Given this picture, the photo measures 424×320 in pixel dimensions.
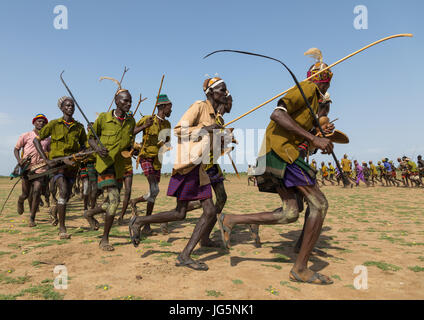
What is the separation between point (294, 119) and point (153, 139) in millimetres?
3284

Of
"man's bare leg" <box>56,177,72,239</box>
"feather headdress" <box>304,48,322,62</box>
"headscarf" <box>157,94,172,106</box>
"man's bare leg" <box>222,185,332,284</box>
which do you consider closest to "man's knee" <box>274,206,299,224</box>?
"man's bare leg" <box>222,185,332,284</box>

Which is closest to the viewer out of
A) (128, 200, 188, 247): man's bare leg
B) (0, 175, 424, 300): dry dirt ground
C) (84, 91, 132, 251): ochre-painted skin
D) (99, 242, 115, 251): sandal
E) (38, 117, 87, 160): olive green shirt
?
(0, 175, 424, 300): dry dirt ground

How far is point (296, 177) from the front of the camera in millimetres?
3438

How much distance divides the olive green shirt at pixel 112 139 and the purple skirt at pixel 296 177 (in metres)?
2.90

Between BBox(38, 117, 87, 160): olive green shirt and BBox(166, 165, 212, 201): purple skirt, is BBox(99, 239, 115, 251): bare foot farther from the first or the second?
BBox(38, 117, 87, 160): olive green shirt

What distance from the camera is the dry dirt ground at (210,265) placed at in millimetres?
3066

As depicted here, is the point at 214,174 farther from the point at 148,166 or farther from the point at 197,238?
the point at 148,166

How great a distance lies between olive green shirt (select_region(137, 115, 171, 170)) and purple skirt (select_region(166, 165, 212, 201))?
2131 millimetres

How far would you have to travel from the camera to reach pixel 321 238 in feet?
18.4

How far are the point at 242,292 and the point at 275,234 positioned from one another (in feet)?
9.89

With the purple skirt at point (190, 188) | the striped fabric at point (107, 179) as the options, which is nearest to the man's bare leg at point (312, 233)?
→ the purple skirt at point (190, 188)

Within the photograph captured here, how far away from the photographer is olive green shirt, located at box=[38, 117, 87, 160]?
235 inches

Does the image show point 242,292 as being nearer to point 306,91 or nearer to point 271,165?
point 271,165
